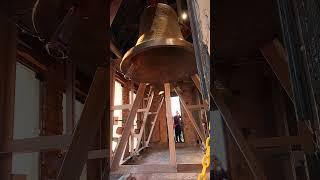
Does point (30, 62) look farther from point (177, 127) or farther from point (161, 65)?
point (177, 127)

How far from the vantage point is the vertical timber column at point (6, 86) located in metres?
1.44

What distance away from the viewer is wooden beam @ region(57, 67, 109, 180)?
1167mm

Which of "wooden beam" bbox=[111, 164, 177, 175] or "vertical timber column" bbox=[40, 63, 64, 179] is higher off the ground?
"vertical timber column" bbox=[40, 63, 64, 179]

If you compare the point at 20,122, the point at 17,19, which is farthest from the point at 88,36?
the point at 20,122

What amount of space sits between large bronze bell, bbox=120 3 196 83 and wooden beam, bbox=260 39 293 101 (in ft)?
1.74

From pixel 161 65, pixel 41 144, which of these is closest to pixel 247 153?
pixel 161 65

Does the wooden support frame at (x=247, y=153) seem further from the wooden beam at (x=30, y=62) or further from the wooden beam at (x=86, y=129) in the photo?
the wooden beam at (x=30, y=62)

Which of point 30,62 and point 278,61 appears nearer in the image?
point 278,61

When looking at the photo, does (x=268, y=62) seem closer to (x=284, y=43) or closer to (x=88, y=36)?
(x=284, y=43)

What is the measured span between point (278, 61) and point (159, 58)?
713 millimetres

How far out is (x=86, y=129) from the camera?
126cm

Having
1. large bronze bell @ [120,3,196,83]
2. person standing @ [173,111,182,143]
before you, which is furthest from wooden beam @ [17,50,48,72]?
person standing @ [173,111,182,143]

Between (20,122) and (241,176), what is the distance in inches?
108

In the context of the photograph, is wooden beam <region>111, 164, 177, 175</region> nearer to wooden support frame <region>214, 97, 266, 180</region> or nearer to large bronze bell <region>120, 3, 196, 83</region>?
large bronze bell <region>120, 3, 196, 83</region>
